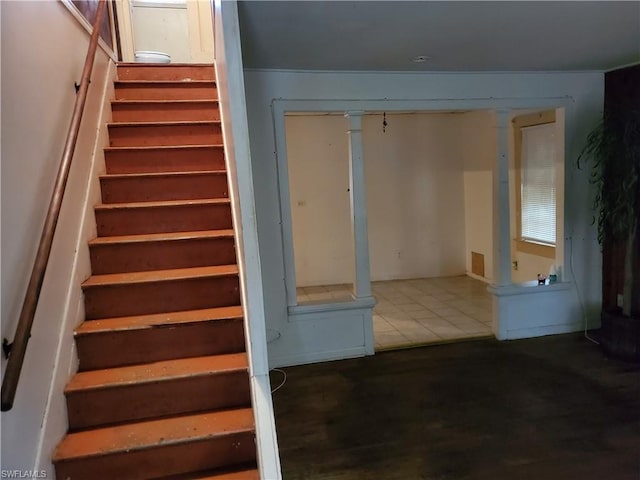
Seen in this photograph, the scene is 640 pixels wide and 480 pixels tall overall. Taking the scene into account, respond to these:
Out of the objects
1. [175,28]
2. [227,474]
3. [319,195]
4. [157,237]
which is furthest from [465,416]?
[175,28]

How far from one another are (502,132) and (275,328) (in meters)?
2.51

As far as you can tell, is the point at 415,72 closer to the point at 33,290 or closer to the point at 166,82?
the point at 166,82

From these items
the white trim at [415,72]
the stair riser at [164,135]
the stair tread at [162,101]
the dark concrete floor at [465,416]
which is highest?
the white trim at [415,72]

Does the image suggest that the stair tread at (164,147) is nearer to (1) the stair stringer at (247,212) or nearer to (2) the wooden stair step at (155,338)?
(2) the wooden stair step at (155,338)

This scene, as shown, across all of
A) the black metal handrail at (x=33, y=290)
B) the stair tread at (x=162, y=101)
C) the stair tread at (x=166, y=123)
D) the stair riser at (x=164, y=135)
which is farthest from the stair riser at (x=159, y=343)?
the stair tread at (x=162, y=101)

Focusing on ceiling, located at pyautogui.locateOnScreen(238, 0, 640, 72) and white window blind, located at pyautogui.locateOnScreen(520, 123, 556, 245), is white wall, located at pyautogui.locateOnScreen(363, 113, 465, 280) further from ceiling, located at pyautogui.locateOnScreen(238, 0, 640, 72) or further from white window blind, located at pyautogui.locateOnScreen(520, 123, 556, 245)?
A: ceiling, located at pyautogui.locateOnScreen(238, 0, 640, 72)

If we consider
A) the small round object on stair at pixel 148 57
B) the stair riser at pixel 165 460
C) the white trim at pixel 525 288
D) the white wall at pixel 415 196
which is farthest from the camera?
the white wall at pixel 415 196

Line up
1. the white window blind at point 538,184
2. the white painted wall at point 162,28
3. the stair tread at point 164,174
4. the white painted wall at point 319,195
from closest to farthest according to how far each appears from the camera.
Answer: the stair tread at point 164,174
the white window blind at point 538,184
the white painted wall at point 162,28
the white painted wall at point 319,195

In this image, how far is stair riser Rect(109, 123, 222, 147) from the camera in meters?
3.12

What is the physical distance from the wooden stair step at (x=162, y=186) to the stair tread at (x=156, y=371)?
1128 millimetres

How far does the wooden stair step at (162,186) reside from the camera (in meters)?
2.80

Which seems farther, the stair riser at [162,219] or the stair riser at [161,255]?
the stair riser at [162,219]

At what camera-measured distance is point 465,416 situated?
8.88ft

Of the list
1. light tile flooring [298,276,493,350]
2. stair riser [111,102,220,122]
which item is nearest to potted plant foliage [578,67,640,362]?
light tile flooring [298,276,493,350]
